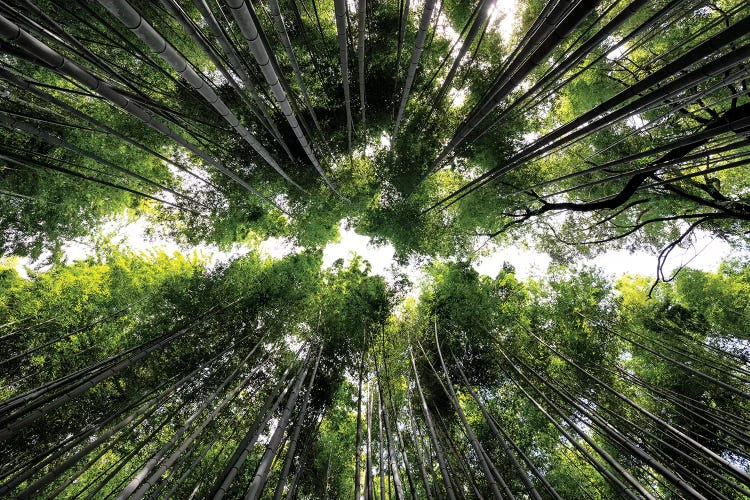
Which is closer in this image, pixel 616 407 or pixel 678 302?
pixel 616 407

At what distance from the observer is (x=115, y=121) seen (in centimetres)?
557

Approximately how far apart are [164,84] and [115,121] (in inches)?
42.1

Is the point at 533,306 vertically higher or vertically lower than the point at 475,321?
higher

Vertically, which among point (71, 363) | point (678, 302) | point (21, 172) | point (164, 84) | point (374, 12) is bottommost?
point (71, 363)

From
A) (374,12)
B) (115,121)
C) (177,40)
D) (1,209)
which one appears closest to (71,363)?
(1,209)

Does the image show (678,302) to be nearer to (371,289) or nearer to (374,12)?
(371,289)

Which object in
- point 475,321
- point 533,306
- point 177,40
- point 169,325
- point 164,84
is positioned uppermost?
point 177,40

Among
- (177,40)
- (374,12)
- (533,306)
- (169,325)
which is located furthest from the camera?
(533,306)

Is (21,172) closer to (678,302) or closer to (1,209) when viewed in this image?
(1,209)

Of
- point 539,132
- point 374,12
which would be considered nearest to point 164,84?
point 374,12

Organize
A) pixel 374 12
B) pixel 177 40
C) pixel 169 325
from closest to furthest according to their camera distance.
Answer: pixel 177 40
pixel 169 325
pixel 374 12

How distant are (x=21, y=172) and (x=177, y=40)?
3.74m

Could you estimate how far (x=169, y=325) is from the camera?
5359 mm

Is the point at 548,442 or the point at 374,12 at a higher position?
the point at 374,12
